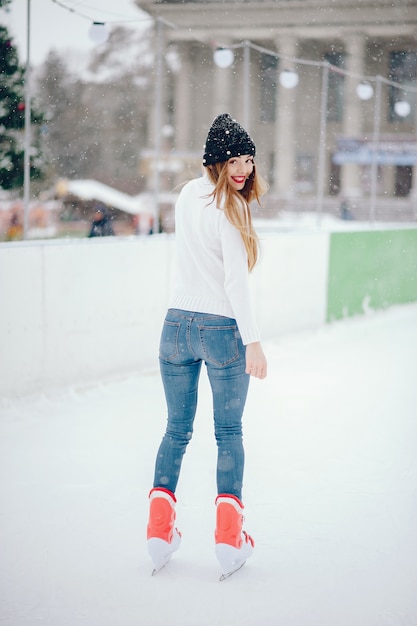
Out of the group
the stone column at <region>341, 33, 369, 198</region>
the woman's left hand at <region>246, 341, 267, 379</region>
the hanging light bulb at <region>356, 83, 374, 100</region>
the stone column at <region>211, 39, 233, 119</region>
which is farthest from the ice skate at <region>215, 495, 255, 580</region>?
the stone column at <region>211, 39, 233, 119</region>

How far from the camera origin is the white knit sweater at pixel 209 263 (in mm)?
2309

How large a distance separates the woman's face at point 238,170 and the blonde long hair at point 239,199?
0.06 feet

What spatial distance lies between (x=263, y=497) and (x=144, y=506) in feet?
1.73

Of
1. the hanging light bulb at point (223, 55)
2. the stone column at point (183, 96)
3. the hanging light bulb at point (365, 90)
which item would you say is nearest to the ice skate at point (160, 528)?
the hanging light bulb at point (223, 55)

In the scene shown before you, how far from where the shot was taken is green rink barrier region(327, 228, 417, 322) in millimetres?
8078

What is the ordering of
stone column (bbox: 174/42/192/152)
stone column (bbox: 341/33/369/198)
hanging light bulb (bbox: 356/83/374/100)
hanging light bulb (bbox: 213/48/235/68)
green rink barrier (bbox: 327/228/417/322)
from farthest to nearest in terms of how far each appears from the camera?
stone column (bbox: 174/42/192/152) < stone column (bbox: 341/33/369/198) < hanging light bulb (bbox: 356/83/374/100) < green rink barrier (bbox: 327/228/417/322) < hanging light bulb (bbox: 213/48/235/68)

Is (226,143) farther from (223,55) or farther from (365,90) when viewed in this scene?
(365,90)

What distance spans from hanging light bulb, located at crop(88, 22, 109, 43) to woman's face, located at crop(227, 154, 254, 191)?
3620 millimetres

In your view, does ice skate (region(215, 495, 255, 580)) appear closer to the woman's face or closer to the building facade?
the woman's face

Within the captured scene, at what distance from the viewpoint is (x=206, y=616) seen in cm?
222

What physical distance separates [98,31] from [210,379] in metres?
3.98

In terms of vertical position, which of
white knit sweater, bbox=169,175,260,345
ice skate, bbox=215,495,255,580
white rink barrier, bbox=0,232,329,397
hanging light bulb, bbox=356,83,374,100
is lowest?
ice skate, bbox=215,495,255,580

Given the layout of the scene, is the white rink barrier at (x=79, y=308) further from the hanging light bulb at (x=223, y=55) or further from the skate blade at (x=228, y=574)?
the skate blade at (x=228, y=574)

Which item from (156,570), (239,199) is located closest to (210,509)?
(156,570)
